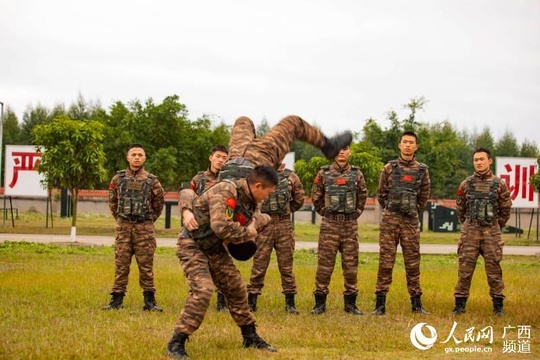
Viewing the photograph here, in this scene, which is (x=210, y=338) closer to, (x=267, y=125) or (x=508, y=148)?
(x=508, y=148)

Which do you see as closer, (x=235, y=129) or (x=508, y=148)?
(x=235, y=129)

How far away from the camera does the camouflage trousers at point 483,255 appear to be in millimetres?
11484

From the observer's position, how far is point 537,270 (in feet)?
62.5

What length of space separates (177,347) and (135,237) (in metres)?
4.09

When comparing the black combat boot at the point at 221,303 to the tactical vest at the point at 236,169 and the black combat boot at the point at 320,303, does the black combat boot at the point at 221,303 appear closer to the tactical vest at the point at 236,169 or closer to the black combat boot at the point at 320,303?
the black combat boot at the point at 320,303

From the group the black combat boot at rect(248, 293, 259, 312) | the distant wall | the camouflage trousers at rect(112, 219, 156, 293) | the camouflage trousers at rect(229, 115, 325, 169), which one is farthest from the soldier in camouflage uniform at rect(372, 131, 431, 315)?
the distant wall

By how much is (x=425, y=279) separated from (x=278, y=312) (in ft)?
17.4

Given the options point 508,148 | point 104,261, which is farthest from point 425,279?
point 508,148

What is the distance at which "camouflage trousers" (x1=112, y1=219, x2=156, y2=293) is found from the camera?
11305mm

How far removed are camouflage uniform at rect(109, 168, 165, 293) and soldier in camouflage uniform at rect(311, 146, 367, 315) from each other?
103 inches

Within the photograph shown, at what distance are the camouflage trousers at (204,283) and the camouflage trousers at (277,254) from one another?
3.42 metres

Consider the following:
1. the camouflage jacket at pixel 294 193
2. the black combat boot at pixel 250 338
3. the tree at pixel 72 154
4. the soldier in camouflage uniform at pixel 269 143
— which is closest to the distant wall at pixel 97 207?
the tree at pixel 72 154

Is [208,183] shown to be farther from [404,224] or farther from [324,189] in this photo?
[404,224]

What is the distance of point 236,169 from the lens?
26.0 feet
